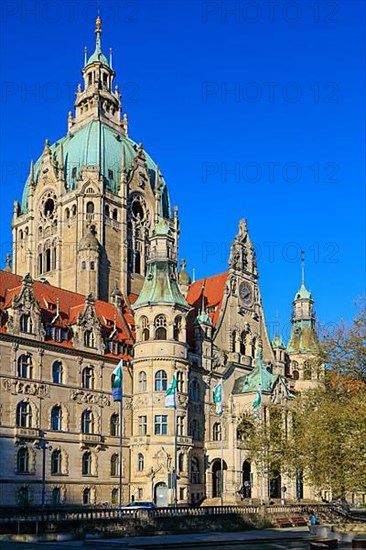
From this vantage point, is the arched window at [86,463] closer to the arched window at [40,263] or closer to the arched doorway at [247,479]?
the arched doorway at [247,479]

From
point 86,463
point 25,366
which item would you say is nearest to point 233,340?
point 86,463

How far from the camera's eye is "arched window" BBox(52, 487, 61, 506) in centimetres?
6575

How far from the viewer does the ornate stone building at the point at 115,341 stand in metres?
66.1

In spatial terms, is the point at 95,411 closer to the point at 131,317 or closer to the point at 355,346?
the point at 131,317

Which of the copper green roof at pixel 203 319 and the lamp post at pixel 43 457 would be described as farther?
the copper green roof at pixel 203 319

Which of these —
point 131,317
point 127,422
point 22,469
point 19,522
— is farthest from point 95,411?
point 19,522

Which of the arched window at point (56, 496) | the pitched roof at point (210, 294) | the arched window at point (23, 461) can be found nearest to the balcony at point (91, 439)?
the arched window at point (56, 496)

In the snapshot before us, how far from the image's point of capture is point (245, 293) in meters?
91.8

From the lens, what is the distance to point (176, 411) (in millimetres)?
72125

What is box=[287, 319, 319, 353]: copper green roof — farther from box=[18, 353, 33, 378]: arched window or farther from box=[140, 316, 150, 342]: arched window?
box=[18, 353, 33, 378]: arched window

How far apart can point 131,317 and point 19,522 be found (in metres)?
45.8

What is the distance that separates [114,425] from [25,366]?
12012 millimetres

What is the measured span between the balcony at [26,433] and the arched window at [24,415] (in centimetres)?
56

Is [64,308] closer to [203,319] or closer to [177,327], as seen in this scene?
[177,327]
